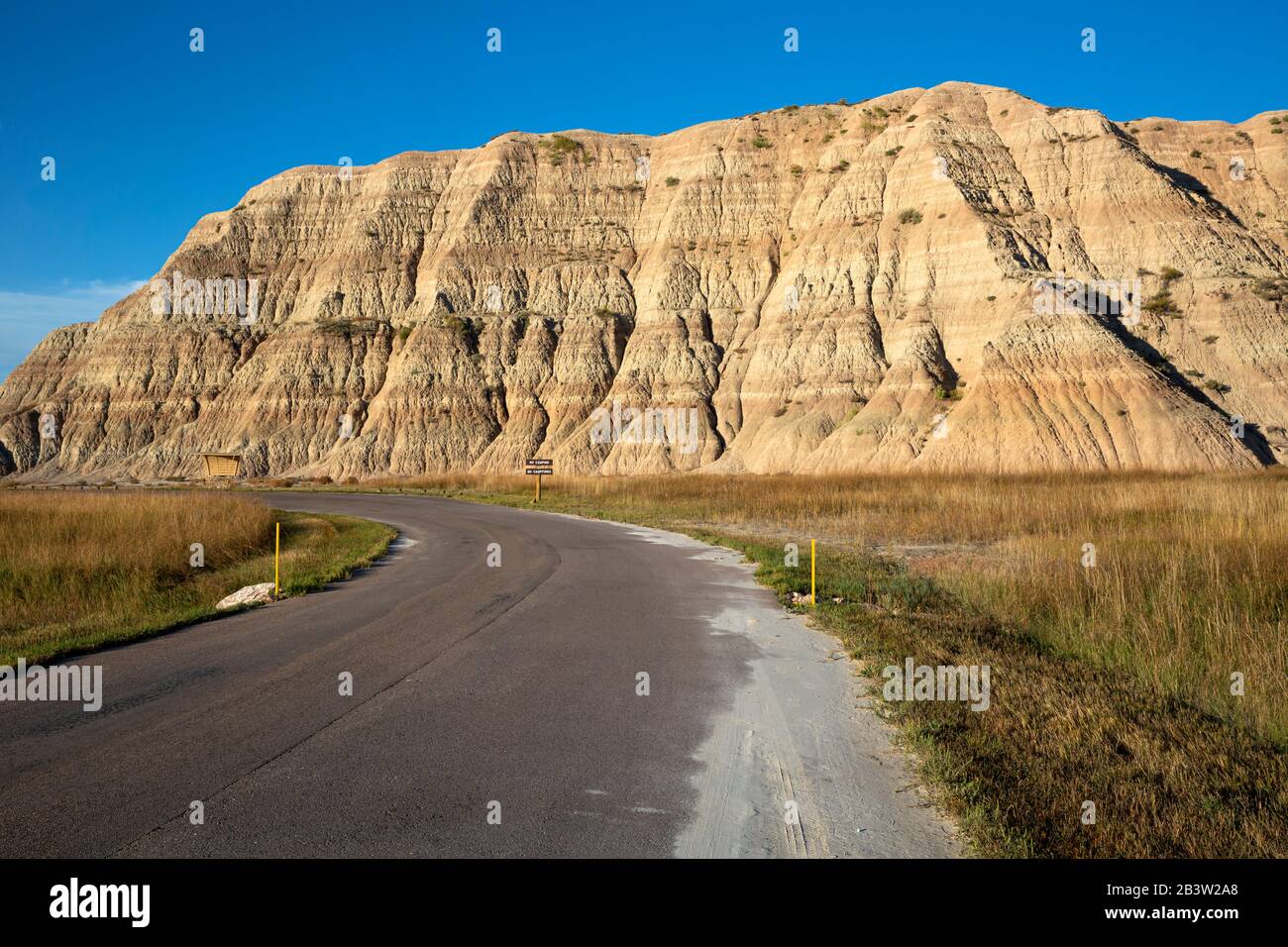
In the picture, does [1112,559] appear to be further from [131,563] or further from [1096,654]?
[131,563]

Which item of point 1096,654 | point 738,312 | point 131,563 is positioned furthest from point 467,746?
point 738,312

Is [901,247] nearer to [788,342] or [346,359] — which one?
[788,342]

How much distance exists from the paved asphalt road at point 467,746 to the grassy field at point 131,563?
1648mm

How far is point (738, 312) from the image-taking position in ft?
227

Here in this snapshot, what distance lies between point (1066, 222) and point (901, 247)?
481 inches

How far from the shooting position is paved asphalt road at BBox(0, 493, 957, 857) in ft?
13.8

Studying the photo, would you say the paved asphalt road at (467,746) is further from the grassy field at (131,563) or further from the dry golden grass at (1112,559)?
the dry golden grass at (1112,559)

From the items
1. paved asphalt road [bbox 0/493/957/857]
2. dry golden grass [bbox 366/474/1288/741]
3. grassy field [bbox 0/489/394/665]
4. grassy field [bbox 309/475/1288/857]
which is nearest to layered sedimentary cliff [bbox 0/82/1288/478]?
dry golden grass [bbox 366/474/1288/741]

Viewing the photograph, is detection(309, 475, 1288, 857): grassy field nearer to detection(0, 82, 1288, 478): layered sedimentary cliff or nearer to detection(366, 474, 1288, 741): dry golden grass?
detection(366, 474, 1288, 741): dry golden grass

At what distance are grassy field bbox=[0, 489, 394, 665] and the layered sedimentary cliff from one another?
122 ft

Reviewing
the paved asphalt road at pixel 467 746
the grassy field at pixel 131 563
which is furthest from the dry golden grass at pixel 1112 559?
the grassy field at pixel 131 563

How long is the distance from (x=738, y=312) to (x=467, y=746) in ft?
218

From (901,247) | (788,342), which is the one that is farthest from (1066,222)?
(788,342)

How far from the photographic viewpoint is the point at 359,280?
78.2 m
